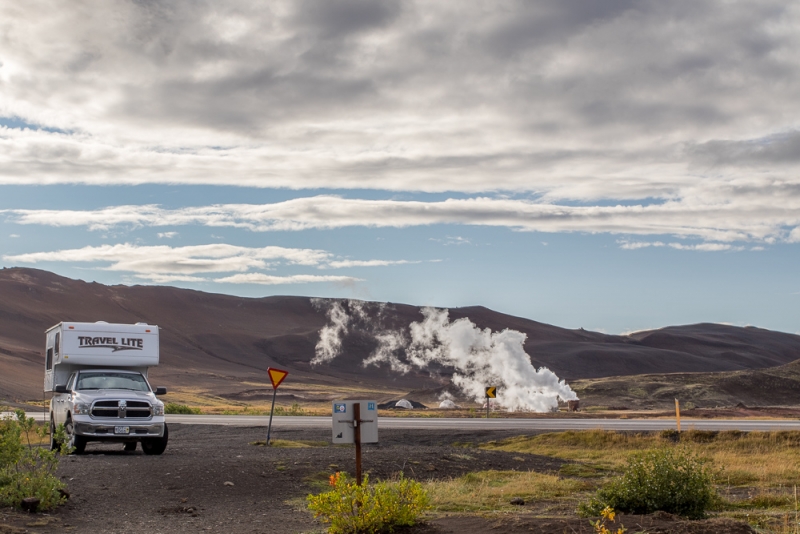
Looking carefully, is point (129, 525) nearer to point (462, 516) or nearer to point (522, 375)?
point (462, 516)

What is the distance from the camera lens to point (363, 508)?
902cm

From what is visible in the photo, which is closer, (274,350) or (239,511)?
(239,511)

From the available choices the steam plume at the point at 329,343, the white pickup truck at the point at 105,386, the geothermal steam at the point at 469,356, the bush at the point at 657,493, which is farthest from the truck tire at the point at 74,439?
the steam plume at the point at 329,343

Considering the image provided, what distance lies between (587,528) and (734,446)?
17.6m

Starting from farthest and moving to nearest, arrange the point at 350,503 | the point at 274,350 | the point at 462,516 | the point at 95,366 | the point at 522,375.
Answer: the point at 274,350
the point at 522,375
the point at 95,366
the point at 462,516
the point at 350,503

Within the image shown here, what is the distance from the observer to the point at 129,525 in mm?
10781

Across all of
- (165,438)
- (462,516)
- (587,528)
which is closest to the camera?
(587,528)

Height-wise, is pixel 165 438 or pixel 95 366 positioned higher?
pixel 95 366

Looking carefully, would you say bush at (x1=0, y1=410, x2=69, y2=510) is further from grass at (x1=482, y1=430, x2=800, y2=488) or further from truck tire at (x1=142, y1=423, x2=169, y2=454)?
grass at (x1=482, y1=430, x2=800, y2=488)

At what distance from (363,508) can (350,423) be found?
1317 mm

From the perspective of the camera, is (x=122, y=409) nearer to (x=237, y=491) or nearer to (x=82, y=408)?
(x=82, y=408)

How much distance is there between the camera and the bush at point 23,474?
11.1 m

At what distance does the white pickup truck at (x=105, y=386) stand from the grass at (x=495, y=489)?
→ 309 inches

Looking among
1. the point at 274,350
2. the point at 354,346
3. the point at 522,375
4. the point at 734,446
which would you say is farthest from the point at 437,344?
the point at 734,446
